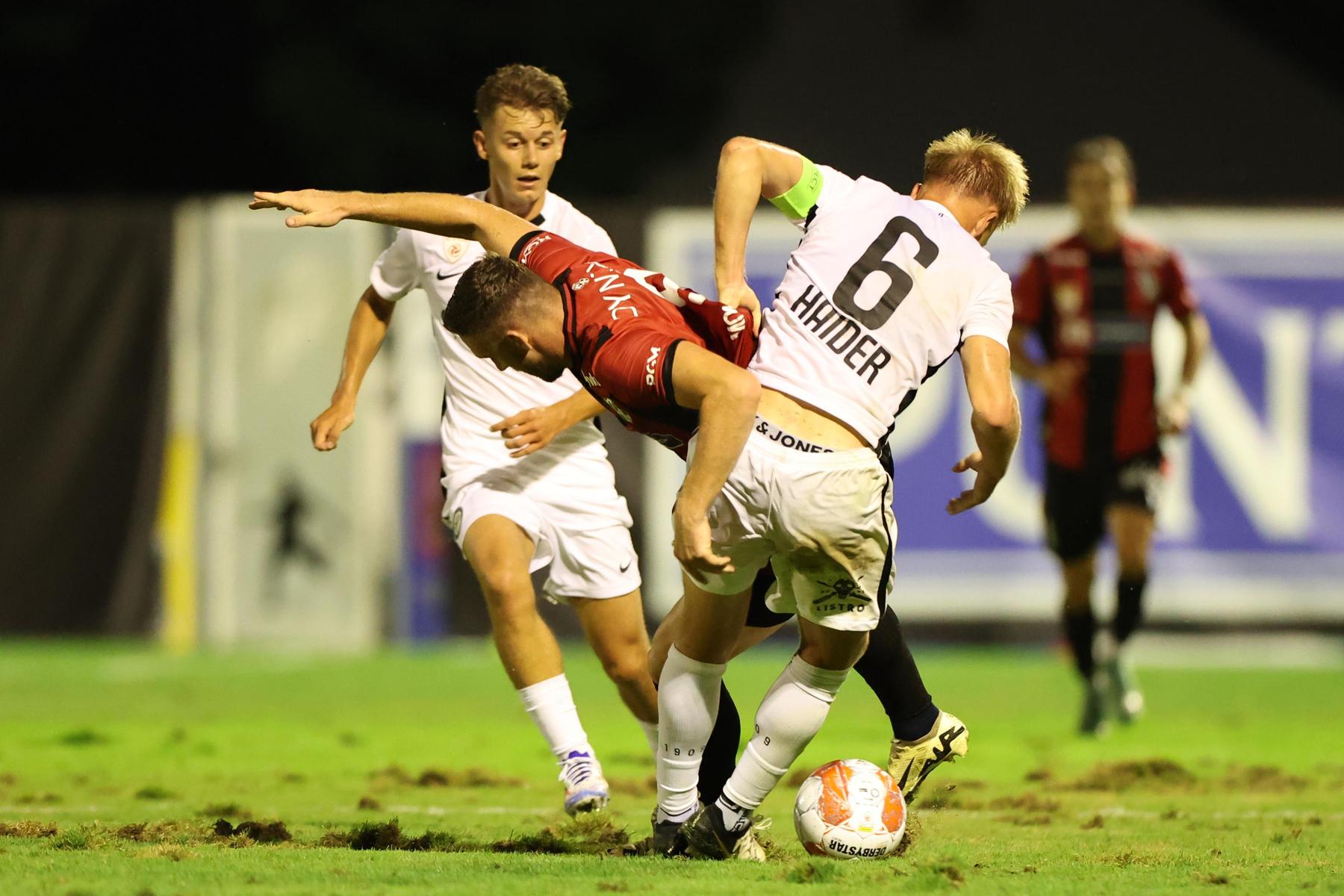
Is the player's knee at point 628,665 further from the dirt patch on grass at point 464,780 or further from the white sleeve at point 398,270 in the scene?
the white sleeve at point 398,270

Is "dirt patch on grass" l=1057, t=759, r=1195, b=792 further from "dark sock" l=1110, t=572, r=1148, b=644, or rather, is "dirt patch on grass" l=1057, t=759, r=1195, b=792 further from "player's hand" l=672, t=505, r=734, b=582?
"player's hand" l=672, t=505, r=734, b=582

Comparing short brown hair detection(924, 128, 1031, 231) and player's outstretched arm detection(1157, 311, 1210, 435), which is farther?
player's outstretched arm detection(1157, 311, 1210, 435)

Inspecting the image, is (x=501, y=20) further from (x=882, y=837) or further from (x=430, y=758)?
(x=882, y=837)

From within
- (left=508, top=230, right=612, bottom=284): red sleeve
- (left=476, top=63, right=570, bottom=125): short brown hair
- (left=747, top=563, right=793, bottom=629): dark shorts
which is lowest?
(left=747, top=563, right=793, bottom=629): dark shorts

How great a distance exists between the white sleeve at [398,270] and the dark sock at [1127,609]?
4517 millimetres

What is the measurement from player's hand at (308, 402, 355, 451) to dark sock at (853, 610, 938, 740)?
1.93 meters

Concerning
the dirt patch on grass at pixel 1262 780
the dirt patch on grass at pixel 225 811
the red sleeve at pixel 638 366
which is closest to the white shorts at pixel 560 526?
the dirt patch on grass at pixel 225 811

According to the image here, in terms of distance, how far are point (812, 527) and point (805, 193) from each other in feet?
3.39

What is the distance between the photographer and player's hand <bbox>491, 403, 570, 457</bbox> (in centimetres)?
588

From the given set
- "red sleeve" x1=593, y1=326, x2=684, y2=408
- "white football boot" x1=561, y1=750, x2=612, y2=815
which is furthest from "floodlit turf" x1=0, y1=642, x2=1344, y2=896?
"red sleeve" x1=593, y1=326, x2=684, y2=408

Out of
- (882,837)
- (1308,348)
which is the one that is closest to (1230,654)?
(1308,348)

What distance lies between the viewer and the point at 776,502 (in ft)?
15.5

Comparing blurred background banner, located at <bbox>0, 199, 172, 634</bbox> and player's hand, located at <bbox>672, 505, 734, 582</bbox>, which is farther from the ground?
blurred background banner, located at <bbox>0, 199, 172, 634</bbox>

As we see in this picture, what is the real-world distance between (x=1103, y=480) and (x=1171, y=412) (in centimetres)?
56
